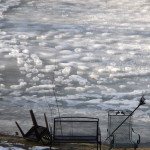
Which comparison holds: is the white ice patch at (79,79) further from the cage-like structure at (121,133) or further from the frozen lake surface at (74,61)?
the cage-like structure at (121,133)

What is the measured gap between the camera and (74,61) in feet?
37.7

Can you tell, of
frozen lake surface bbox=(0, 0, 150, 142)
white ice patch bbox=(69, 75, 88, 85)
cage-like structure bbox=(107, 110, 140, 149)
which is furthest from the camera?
white ice patch bbox=(69, 75, 88, 85)

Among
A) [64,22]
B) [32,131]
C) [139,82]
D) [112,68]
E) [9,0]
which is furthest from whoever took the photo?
[9,0]

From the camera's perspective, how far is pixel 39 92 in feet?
29.4

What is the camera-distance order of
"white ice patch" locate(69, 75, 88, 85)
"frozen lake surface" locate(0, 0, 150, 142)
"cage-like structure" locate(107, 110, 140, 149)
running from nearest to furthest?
"cage-like structure" locate(107, 110, 140, 149) → "frozen lake surface" locate(0, 0, 150, 142) → "white ice patch" locate(69, 75, 88, 85)

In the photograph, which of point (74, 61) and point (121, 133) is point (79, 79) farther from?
point (121, 133)

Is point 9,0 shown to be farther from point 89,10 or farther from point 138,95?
point 138,95

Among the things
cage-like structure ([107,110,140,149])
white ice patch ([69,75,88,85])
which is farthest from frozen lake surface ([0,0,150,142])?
cage-like structure ([107,110,140,149])

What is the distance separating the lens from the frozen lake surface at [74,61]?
8.19 meters

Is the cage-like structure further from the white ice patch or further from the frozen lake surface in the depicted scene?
the white ice patch

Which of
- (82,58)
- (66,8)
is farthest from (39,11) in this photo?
(82,58)

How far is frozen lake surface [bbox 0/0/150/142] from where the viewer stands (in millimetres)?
8188

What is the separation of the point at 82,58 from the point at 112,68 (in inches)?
51.9

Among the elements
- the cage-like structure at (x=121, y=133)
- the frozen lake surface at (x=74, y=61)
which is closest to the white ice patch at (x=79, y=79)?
the frozen lake surface at (x=74, y=61)
